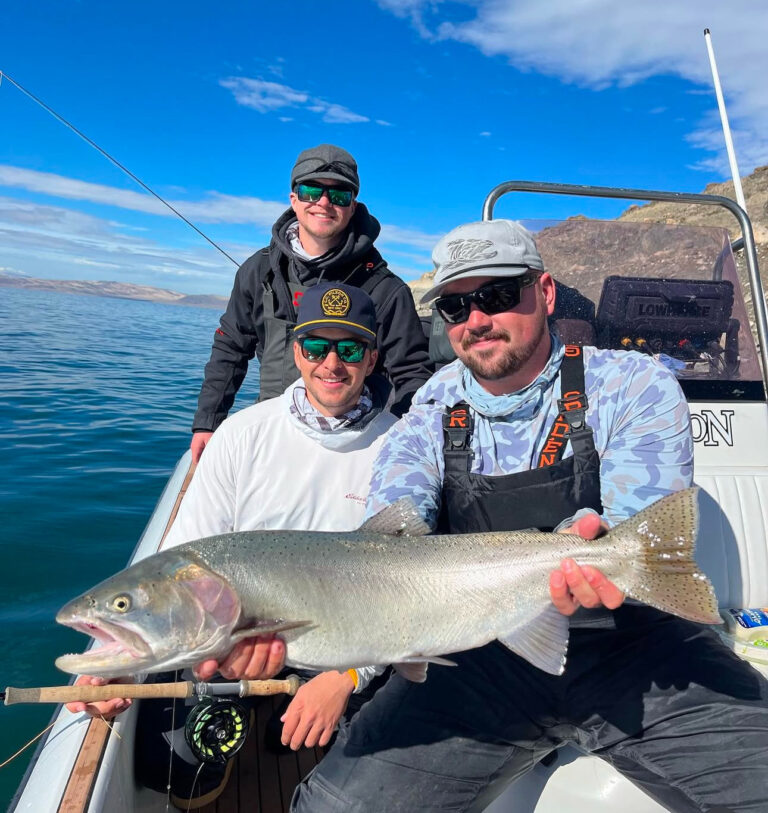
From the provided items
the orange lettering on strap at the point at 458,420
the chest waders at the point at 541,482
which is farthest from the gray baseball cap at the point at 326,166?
the chest waders at the point at 541,482

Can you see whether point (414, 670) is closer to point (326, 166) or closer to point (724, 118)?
point (326, 166)

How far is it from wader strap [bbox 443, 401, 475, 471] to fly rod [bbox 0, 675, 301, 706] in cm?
137

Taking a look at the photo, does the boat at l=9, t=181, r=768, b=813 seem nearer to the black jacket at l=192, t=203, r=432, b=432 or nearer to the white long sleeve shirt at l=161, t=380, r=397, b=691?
the black jacket at l=192, t=203, r=432, b=432

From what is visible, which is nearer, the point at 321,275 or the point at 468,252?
the point at 468,252

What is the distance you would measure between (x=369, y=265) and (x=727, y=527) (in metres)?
3.41

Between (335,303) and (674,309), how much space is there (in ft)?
9.31

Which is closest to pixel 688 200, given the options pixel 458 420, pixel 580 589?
pixel 458 420

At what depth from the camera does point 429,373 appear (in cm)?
511

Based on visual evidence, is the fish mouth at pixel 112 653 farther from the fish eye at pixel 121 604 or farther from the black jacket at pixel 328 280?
the black jacket at pixel 328 280

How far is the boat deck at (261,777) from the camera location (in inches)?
148

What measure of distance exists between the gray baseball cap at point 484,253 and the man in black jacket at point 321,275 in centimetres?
165

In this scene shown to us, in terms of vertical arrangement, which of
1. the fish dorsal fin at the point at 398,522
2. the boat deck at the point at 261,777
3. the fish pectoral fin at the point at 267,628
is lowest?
the boat deck at the point at 261,777

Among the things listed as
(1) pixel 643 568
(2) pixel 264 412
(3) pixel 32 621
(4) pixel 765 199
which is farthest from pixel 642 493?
(4) pixel 765 199

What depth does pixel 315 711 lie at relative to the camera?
10.1 ft
